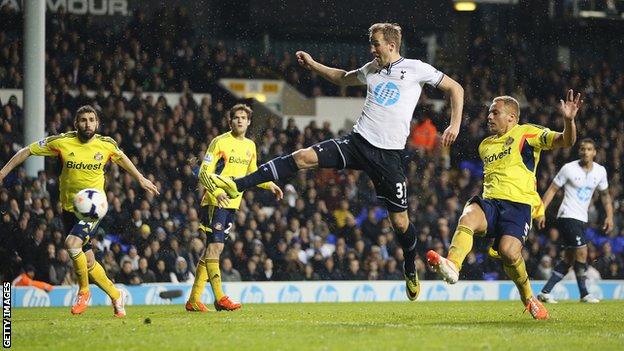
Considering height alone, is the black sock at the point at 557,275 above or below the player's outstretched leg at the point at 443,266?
below

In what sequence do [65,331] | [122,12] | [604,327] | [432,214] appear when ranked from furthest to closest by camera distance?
[122,12]
[432,214]
[604,327]
[65,331]

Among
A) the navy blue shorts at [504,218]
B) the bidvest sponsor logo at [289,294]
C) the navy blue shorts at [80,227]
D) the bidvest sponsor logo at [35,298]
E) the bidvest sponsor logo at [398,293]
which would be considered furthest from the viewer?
the bidvest sponsor logo at [398,293]

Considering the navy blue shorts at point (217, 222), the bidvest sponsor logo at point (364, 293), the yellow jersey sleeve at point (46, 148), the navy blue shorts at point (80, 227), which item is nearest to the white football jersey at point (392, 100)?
the navy blue shorts at point (217, 222)

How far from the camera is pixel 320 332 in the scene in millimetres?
8992

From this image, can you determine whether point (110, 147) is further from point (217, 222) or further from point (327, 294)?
point (327, 294)

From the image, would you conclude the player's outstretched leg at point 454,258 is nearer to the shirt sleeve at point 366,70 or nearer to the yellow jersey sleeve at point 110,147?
the shirt sleeve at point 366,70

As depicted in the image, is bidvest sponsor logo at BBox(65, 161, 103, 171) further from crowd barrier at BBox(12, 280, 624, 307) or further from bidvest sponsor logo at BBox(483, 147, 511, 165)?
crowd barrier at BBox(12, 280, 624, 307)

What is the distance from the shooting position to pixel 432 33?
3016cm

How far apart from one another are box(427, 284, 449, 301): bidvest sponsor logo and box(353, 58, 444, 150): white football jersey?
1033cm

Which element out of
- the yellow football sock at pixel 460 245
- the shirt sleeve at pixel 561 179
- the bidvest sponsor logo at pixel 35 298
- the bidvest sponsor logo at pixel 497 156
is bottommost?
the bidvest sponsor logo at pixel 35 298

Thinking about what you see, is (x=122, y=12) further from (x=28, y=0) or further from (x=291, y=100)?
(x=28, y=0)

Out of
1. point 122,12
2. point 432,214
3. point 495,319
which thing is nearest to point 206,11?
point 122,12

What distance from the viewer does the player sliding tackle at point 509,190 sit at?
1022cm

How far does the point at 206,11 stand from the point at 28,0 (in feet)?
31.0
